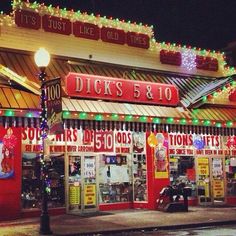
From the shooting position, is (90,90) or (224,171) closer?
(90,90)

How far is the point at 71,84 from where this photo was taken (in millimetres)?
17125

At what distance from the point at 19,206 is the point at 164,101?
24.4 feet

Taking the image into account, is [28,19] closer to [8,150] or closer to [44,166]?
[8,150]

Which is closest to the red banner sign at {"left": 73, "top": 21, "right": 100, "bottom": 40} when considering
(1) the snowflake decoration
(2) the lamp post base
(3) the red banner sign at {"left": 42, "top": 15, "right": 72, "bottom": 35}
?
(3) the red banner sign at {"left": 42, "top": 15, "right": 72, "bottom": 35}

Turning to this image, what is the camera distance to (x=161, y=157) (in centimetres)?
2017

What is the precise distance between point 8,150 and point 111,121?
13.1 feet

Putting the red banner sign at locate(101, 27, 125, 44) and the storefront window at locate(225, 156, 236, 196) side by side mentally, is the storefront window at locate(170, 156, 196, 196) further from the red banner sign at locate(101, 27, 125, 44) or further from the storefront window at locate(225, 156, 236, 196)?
the red banner sign at locate(101, 27, 125, 44)

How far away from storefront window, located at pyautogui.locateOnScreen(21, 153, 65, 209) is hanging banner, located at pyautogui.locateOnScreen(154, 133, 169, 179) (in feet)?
14.2

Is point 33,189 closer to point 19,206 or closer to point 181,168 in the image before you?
point 19,206

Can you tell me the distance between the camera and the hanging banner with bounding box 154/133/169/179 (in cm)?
2000

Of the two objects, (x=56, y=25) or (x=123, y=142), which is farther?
(x=123, y=142)

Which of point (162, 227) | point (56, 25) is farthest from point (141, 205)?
point (56, 25)

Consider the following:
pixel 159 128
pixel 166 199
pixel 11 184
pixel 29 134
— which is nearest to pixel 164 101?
pixel 159 128

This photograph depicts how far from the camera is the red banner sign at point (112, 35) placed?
797 inches
